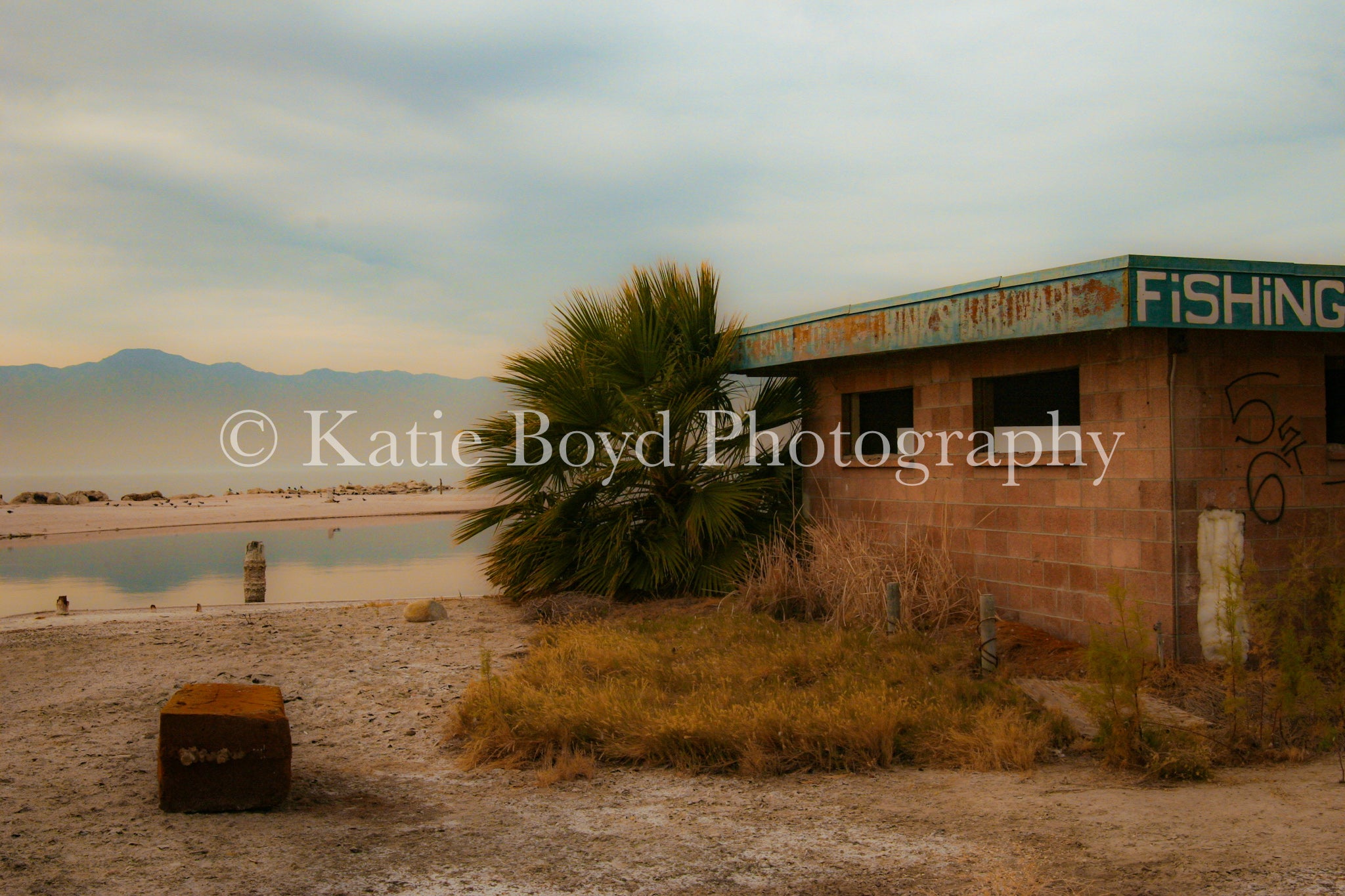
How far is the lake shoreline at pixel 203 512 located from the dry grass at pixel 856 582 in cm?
1942

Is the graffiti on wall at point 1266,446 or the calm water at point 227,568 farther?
the calm water at point 227,568

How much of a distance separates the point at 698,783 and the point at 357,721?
294 cm

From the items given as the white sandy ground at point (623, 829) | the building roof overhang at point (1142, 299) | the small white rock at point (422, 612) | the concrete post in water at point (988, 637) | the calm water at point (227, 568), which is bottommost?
the calm water at point (227, 568)

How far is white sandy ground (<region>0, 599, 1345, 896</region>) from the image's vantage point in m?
4.43

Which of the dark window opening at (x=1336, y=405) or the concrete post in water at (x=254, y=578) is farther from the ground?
the dark window opening at (x=1336, y=405)

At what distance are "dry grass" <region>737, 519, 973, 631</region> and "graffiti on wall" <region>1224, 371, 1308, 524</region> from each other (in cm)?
277

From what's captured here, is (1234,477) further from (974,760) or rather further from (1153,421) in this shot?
(974,760)

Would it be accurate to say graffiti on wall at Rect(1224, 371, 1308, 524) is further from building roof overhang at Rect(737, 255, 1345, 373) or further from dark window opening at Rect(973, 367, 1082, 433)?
dark window opening at Rect(973, 367, 1082, 433)

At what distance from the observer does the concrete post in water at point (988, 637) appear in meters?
7.81

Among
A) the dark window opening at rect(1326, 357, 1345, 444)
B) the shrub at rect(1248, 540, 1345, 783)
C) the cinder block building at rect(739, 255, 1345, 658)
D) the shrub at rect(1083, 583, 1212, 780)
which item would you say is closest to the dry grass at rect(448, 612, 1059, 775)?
the shrub at rect(1083, 583, 1212, 780)

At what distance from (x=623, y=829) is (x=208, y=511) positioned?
40214 millimetres

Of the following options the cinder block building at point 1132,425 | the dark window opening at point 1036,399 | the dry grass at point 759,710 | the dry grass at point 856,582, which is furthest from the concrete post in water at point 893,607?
the dark window opening at point 1036,399

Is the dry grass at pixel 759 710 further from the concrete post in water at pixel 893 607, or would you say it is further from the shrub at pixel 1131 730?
the shrub at pixel 1131 730

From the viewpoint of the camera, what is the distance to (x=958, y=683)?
7359 mm
